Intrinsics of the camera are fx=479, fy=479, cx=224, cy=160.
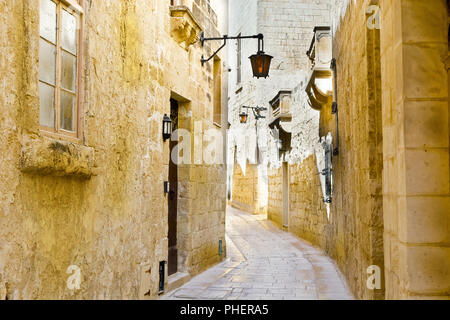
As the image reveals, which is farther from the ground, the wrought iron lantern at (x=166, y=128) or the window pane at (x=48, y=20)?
the window pane at (x=48, y=20)

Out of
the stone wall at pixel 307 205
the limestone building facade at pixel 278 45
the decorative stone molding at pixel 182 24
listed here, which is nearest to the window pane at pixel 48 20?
the decorative stone molding at pixel 182 24

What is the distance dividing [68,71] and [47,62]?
1.07ft

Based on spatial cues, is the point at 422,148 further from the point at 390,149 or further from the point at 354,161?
the point at 354,161

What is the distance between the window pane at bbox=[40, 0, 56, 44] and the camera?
3.31 metres

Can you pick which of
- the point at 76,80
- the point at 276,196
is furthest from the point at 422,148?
the point at 276,196

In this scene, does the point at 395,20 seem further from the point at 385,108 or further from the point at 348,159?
the point at 348,159

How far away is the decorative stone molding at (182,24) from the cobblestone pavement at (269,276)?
3456 mm

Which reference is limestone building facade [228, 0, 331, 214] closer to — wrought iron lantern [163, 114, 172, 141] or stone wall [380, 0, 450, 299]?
wrought iron lantern [163, 114, 172, 141]

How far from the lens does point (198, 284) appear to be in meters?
6.73

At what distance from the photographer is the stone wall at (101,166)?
2.90 meters

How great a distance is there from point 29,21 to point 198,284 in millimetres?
4626

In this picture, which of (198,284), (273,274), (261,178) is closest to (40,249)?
(198,284)

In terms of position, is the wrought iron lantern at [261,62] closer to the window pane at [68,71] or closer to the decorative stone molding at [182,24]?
the decorative stone molding at [182,24]

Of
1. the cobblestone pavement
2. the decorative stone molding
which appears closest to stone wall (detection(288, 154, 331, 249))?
the cobblestone pavement
